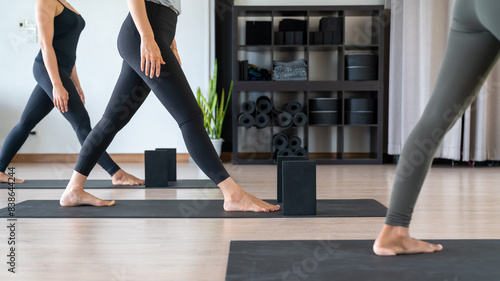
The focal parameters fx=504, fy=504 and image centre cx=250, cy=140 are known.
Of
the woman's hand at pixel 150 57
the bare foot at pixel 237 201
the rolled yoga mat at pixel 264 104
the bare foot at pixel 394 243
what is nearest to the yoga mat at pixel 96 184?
the bare foot at pixel 237 201

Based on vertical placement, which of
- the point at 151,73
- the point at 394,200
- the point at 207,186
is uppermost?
the point at 151,73

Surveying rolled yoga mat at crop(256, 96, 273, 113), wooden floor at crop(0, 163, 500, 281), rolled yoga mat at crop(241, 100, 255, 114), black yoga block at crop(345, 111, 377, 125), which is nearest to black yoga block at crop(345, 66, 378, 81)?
black yoga block at crop(345, 111, 377, 125)

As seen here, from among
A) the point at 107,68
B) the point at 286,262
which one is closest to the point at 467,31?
the point at 286,262

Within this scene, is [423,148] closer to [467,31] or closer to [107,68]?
[467,31]

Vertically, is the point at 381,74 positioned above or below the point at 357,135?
above

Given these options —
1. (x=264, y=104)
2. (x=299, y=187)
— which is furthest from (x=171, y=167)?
(x=264, y=104)

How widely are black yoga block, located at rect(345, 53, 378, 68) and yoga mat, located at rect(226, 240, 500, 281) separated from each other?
124 inches

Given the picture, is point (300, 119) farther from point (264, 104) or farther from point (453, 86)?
point (453, 86)

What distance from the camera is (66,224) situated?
183cm

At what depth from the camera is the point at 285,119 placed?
450 centimetres

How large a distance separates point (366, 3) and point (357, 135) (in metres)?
1.28

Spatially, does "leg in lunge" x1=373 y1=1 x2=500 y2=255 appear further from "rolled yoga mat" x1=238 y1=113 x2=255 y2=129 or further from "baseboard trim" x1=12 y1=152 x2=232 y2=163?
"baseboard trim" x1=12 y1=152 x2=232 y2=163

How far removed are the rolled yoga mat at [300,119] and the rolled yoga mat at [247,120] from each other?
14.6 inches

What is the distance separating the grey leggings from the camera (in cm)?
114
